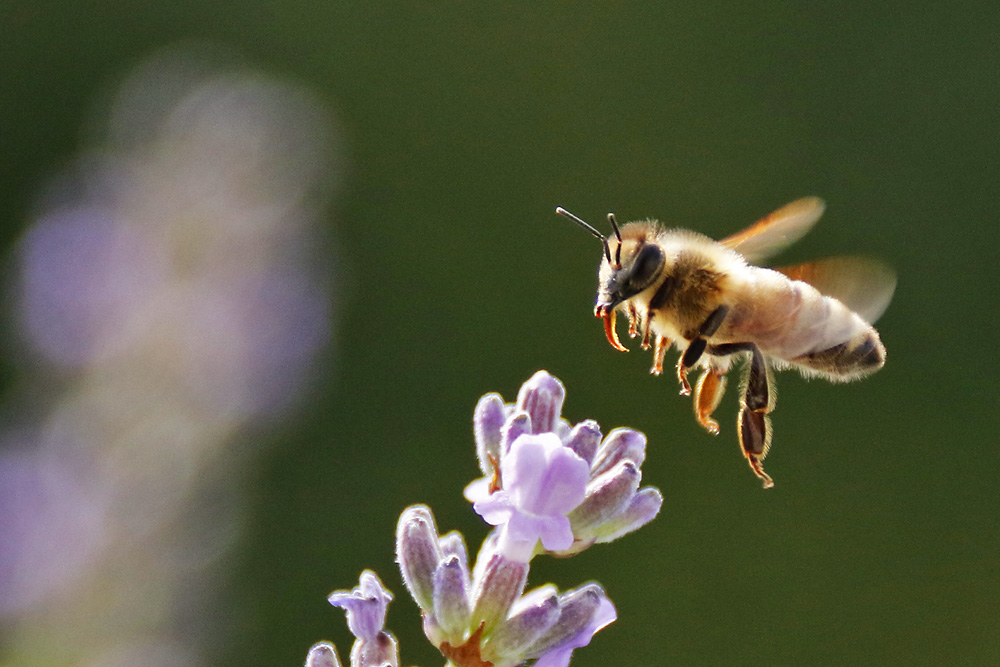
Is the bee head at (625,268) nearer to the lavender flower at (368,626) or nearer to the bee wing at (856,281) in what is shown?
the bee wing at (856,281)

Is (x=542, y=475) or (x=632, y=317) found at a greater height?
(x=632, y=317)

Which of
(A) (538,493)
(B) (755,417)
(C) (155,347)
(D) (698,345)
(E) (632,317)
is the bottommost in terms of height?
(A) (538,493)

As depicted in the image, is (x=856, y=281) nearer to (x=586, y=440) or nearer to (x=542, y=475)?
(x=586, y=440)

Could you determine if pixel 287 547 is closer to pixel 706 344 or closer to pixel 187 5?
pixel 187 5

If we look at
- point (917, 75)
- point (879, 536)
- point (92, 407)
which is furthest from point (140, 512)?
point (917, 75)

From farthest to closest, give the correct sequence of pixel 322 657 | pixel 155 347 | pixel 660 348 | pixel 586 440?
pixel 155 347
pixel 660 348
pixel 586 440
pixel 322 657

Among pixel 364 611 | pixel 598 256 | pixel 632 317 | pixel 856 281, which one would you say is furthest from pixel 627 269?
pixel 598 256
